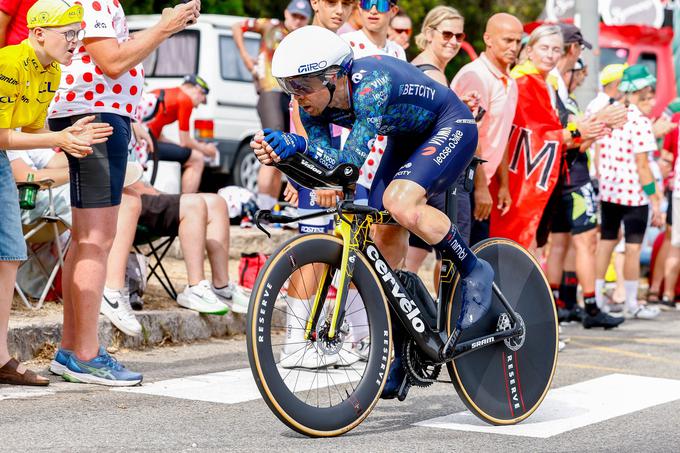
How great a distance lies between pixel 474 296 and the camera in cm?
596

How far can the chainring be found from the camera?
230 inches

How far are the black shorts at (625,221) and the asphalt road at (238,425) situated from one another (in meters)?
4.08

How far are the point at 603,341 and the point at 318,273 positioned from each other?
15.4 feet

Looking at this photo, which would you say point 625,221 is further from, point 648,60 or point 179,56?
point 648,60

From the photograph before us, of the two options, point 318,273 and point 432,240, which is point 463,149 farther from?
point 318,273

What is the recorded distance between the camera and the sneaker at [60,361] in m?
6.90

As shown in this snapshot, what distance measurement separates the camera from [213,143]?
1562 centimetres

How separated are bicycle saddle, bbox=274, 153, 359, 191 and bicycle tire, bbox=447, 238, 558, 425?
2.93ft

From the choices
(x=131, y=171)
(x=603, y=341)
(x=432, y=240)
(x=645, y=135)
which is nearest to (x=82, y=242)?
(x=131, y=171)

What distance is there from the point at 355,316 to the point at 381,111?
2.90 ft

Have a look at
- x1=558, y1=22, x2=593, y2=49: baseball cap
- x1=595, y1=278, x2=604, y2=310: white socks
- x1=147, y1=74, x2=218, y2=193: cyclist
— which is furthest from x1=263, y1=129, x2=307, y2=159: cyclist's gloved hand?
x1=147, y1=74, x2=218, y2=193: cyclist

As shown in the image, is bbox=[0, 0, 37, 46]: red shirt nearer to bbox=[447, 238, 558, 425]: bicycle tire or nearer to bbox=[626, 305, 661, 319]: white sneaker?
bbox=[447, 238, 558, 425]: bicycle tire

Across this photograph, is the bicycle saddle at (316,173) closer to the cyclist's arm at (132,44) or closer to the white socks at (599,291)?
the cyclist's arm at (132,44)

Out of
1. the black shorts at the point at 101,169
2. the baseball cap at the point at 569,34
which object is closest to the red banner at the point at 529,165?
Result: the baseball cap at the point at 569,34
